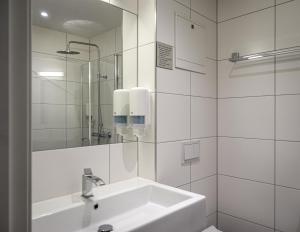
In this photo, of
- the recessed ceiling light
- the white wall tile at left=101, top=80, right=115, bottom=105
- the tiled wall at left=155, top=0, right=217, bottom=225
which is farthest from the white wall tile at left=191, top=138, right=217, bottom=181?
the recessed ceiling light

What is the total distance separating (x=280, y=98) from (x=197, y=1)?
877 millimetres

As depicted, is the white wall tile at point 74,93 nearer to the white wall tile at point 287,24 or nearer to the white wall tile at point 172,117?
the white wall tile at point 172,117

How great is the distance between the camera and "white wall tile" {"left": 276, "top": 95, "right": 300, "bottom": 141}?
56.2 inches

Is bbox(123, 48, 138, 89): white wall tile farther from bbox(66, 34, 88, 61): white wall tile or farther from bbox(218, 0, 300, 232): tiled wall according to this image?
bbox(218, 0, 300, 232): tiled wall

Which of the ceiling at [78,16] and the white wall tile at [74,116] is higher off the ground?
the ceiling at [78,16]

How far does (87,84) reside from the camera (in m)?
1.28

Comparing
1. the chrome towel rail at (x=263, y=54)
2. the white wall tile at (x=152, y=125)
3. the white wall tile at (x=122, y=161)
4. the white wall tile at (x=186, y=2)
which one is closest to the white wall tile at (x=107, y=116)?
the white wall tile at (x=122, y=161)

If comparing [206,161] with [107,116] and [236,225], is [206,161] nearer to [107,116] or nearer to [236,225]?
[236,225]

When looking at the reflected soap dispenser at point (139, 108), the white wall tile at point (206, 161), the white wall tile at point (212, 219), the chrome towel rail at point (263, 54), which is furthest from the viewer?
the white wall tile at point (212, 219)

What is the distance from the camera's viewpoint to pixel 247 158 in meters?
1.65

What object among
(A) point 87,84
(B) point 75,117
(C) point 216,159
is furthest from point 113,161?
(C) point 216,159

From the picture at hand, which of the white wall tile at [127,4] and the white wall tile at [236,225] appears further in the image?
the white wall tile at [236,225]

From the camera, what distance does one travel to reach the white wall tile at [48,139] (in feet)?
3.47

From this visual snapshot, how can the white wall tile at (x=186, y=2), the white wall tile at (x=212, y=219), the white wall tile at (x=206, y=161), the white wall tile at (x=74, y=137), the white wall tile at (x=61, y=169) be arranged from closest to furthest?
the white wall tile at (x=61, y=169)
the white wall tile at (x=74, y=137)
the white wall tile at (x=186, y=2)
the white wall tile at (x=206, y=161)
the white wall tile at (x=212, y=219)
